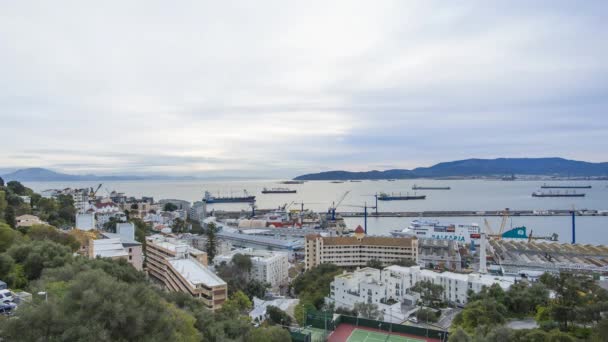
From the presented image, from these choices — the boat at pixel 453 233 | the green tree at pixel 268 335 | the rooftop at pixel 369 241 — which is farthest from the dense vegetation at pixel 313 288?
the boat at pixel 453 233

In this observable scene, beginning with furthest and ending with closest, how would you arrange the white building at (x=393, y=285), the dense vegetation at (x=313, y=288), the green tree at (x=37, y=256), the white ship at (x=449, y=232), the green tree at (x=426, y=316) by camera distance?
the white ship at (x=449, y=232)
the white building at (x=393, y=285)
the green tree at (x=426, y=316)
the dense vegetation at (x=313, y=288)
the green tree at (x=37, y=256)

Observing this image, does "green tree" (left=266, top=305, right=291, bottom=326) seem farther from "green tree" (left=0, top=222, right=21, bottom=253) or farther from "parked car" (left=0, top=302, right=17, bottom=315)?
"green tree" (left=0, top=222, right=21, bottom=253)

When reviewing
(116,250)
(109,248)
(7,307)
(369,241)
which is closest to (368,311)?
(7,307)

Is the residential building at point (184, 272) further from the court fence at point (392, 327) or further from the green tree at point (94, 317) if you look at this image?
the green tree at point (94, 317)

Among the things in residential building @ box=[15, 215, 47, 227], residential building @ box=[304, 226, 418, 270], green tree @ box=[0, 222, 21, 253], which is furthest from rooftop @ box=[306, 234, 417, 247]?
green tree @ box=[0, 222, 21, 253]

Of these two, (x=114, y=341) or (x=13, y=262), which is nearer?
(x=114, y=341)

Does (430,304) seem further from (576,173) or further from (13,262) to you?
(576,173)

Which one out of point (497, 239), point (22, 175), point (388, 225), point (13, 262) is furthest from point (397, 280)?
point (22, 175)
